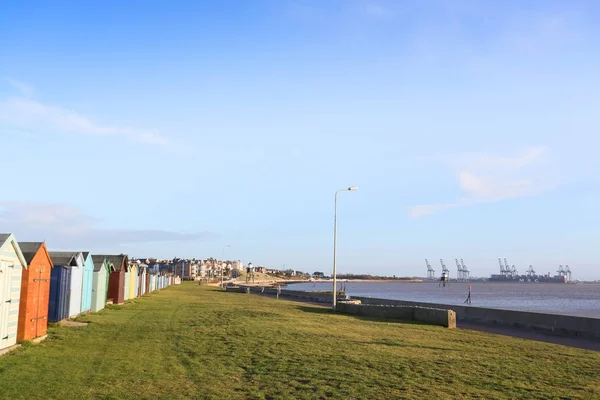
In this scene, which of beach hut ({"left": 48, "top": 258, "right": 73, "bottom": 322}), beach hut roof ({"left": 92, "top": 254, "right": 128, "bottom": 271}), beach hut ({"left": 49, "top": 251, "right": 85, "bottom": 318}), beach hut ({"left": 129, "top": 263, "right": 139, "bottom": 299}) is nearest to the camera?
beach hut ({"left": 48, "top": 258, "right": 73, "bottom": 322})

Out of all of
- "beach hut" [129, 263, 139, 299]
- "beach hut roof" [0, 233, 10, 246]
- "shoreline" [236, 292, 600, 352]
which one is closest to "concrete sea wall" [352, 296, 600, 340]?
"shoreline" [236, 292, 600, 352]

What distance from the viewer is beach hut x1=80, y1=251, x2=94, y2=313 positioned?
94.6 ft

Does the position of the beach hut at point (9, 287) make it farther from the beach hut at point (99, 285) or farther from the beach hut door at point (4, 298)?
the beach hut at point (99, 285)

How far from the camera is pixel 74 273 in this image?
1040 inches

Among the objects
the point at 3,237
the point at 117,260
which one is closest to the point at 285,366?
the point at 3,237

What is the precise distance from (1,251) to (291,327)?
13.6 metres

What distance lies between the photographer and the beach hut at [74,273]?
25.7 m

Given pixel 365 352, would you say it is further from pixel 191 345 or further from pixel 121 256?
pixel 121 256

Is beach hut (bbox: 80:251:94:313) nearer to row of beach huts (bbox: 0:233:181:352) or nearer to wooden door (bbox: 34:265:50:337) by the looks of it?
row of beach huts (bbox: 0:233:181:352)

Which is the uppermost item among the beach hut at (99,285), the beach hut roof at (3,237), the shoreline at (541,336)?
the beach hut roof at (3,237)

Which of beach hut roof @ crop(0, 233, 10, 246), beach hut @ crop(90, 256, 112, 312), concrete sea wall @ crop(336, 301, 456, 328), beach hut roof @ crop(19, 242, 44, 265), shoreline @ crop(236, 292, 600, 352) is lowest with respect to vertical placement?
shoreline @ crop(236, 292, 600, 352)

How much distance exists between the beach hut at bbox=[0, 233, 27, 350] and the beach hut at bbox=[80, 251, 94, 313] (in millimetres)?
12734

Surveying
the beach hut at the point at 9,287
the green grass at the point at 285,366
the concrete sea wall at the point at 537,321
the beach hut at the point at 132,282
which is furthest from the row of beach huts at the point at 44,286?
the concrete sea wall at the point at 537,321

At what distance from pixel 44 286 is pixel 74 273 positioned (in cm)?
769
